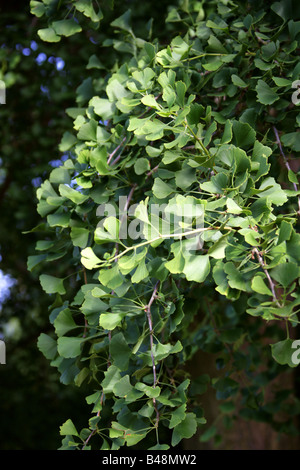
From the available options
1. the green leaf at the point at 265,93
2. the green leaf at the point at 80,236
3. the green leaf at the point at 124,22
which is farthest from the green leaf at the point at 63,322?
the green leaf at the point at 124,22

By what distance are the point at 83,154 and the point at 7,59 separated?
1.04 meters

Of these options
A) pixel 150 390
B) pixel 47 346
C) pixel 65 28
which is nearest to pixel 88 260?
pixel 150 390

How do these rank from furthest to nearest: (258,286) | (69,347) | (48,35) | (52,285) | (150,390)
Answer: (48,35) → (52,285) → (69,347) → (150,390) → (258,286)

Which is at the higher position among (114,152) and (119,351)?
(114,152)

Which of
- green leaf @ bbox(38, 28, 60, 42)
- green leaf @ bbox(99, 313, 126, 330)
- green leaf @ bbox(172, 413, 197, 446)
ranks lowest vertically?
green leaf @ bbox(172, 413, 197, 446)

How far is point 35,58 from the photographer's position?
183 centimetres

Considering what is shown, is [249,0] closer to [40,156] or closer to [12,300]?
[40,156]

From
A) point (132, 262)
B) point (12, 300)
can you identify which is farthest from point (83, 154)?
point (12, 300)

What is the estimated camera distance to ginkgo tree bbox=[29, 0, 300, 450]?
2.11 ft

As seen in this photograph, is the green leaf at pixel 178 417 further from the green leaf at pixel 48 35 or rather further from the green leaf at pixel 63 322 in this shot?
the green leaf at pixel 48 35

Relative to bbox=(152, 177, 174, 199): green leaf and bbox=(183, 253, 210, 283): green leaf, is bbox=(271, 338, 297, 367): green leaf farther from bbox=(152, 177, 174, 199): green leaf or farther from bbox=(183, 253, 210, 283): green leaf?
bbox=(152, 177, 174, 199): green leaf

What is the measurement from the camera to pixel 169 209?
2.06ft

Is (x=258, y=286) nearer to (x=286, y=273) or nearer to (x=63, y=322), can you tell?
(x=286, y=273)

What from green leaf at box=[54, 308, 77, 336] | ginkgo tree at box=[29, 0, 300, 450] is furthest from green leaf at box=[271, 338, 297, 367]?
green leaf at box=[54, 308, 77, 336]
